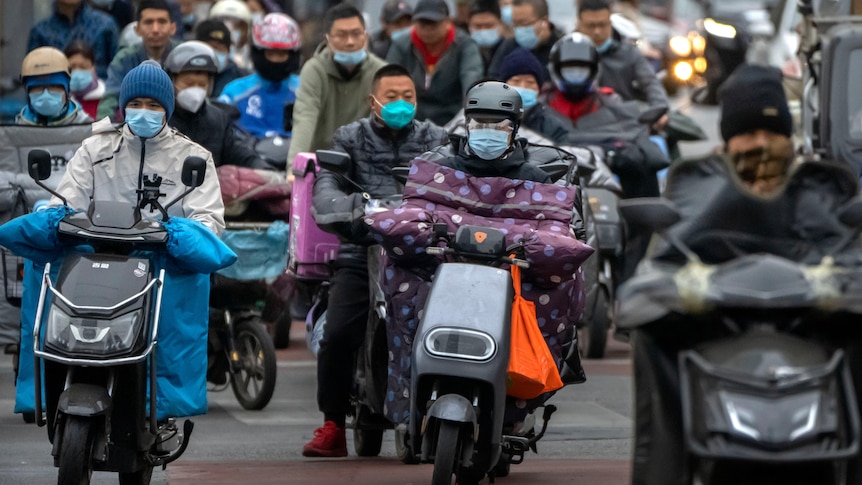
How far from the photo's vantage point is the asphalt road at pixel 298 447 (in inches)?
352

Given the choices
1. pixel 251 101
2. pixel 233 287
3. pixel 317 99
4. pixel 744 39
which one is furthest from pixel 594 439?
pixel 744 39

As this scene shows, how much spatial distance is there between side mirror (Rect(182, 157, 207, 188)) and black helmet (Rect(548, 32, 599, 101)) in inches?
247

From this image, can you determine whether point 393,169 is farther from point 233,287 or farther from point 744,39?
point 744,39

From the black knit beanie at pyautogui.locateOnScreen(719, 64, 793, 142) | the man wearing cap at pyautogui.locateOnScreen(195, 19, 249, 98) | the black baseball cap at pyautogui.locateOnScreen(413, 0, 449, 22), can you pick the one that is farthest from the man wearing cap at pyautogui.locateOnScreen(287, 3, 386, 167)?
the black knit beanie at pyautogui.locateOnScreen(719, 64, 793, 142)

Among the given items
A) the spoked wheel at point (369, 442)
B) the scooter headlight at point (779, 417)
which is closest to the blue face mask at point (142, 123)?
the spoked wheel at point (369, 442)

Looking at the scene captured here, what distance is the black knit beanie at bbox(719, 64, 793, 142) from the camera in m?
6.10

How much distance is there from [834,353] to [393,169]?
3460 mm

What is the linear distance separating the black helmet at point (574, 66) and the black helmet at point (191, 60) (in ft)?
9.84

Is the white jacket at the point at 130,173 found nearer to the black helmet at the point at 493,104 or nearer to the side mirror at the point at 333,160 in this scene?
the side mirror at the point at 333,160

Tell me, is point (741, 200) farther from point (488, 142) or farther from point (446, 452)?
point (488, 142)

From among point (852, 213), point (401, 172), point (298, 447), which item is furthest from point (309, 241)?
point (852, 213)

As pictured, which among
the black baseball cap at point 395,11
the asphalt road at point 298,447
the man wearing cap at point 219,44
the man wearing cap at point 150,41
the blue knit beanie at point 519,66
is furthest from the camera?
the black baseball cap at point 395,11

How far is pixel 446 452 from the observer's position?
7.38m

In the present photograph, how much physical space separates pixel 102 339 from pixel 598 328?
22.2ft
